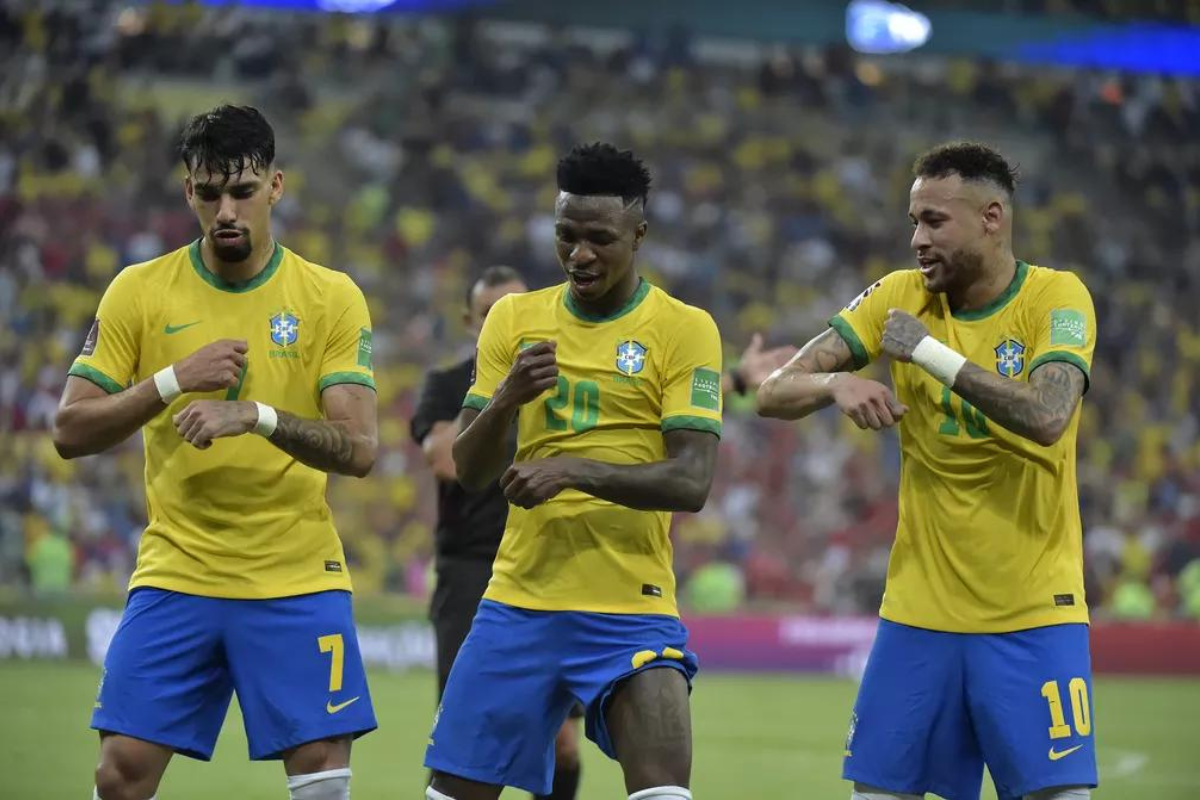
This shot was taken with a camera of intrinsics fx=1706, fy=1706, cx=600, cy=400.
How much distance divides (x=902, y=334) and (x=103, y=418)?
8.46 feet

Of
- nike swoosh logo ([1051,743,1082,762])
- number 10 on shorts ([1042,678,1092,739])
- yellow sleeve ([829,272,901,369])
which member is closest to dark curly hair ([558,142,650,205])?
yellow sleeve ([829,272,901,369])

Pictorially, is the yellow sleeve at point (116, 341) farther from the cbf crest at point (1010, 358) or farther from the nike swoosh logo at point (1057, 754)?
the nike swoosh logo at point (1057, 754)

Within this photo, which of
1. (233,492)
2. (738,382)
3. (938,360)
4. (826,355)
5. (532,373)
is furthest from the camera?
(738,382)

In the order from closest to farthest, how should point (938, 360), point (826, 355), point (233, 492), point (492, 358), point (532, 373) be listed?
point (532, 373)
point (938, 360)
point (233, 492)
point (492, 358)
point (826, 355)

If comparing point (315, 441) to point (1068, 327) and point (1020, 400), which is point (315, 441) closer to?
point (1020, 400)

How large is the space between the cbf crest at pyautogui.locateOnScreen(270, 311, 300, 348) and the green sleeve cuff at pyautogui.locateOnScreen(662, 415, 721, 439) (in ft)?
4.21

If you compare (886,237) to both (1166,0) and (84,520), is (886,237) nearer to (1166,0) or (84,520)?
(1166,0)

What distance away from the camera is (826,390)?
565cm

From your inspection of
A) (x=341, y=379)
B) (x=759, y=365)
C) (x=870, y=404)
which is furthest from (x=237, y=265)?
(x=870, y=404)

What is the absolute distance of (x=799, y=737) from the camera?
47.3 feet

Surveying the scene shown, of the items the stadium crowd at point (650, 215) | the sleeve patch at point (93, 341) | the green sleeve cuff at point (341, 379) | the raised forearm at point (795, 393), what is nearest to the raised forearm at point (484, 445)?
the green sleeve cuff at point (341, 379)

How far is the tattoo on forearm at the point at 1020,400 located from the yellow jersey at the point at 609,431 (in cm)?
A: 83

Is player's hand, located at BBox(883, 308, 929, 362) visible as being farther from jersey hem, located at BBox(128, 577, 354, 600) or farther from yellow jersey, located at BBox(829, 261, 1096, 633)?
jersey hem, located at BBox(128, 577, 354, 600)

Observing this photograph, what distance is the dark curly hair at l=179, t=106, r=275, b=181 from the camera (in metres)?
5.56
